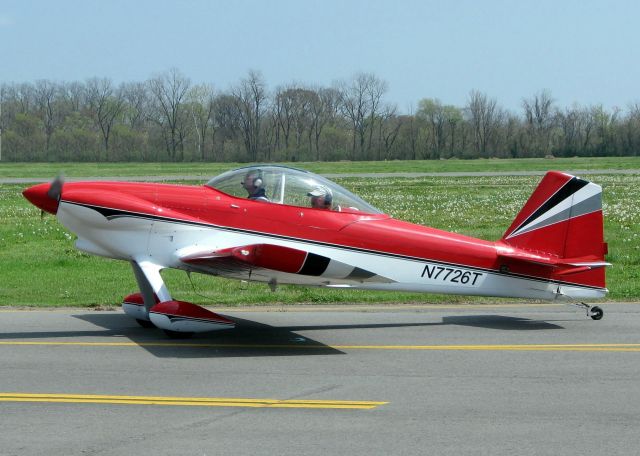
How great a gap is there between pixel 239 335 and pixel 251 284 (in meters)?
4.70

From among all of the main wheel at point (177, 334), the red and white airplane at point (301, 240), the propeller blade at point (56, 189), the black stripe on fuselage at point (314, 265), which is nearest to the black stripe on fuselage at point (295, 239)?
the red and white airplane at point (301, 240)

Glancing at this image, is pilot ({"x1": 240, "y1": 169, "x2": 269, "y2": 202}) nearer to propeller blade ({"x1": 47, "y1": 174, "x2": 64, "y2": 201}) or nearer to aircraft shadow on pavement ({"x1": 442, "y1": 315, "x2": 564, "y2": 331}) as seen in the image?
propeller blade ({"x1": 47, "y1": 174, "x2": 64, "y2": 201})

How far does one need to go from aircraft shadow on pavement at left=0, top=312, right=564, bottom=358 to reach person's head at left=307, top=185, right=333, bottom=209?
5.19 feet

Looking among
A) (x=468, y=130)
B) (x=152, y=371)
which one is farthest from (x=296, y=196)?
(x=468, y=130)

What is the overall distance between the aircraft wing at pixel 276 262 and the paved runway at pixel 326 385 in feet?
2.62

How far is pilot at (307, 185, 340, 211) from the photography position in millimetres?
11055

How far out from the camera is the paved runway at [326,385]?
21.3ft

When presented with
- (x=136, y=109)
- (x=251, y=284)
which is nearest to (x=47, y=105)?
(x=136, y=109)

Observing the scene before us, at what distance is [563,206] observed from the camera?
456 inches

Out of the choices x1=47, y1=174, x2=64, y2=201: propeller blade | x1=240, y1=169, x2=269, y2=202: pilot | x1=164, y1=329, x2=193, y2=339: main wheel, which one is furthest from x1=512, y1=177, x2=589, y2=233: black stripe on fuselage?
x1=47, y1=174, x2=64, y2=201: propeller blade

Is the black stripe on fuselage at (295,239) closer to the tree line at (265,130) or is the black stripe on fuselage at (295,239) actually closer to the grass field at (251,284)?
the grass field at (251,284)

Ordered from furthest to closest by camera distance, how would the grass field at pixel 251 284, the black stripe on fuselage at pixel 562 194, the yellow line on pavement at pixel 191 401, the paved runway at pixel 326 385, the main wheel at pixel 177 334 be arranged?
the grass field at pixel 251 284 < the black stripe on fuselage at pixel 562 194 < the main wheel at pixel 177 334 < the yellow line on pavement at pixel 191 401 < the paved runway at pixel 326 385

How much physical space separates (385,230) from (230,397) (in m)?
3.97

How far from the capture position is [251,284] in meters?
15.7
